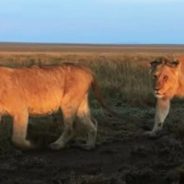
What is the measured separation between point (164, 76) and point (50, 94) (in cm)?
221

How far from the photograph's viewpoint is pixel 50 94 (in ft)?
30.7

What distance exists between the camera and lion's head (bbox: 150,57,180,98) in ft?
33.7

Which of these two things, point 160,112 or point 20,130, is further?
point 160,112

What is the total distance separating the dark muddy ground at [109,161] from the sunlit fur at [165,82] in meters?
0.34

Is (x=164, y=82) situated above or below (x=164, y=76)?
below

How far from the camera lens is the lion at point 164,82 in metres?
10.3

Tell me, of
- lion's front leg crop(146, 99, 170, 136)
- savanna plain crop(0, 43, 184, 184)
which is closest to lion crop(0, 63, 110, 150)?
savanna plain crop(0, 43, 184, 184)

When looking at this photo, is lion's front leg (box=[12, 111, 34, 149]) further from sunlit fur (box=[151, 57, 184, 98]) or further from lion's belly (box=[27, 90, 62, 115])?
sunlit fur (box=[151, 57, 184, 98])

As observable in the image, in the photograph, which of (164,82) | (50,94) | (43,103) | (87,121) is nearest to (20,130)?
(43,103)

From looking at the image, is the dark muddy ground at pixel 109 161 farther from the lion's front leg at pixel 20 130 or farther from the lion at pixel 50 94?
the lion at pixel 50 94

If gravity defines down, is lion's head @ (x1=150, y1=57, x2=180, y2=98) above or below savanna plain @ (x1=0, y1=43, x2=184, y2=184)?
above

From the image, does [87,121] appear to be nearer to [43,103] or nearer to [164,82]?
[43,103]

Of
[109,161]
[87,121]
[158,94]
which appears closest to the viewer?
[109,161]

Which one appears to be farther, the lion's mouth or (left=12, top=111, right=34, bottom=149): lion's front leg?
the lion's mouth
